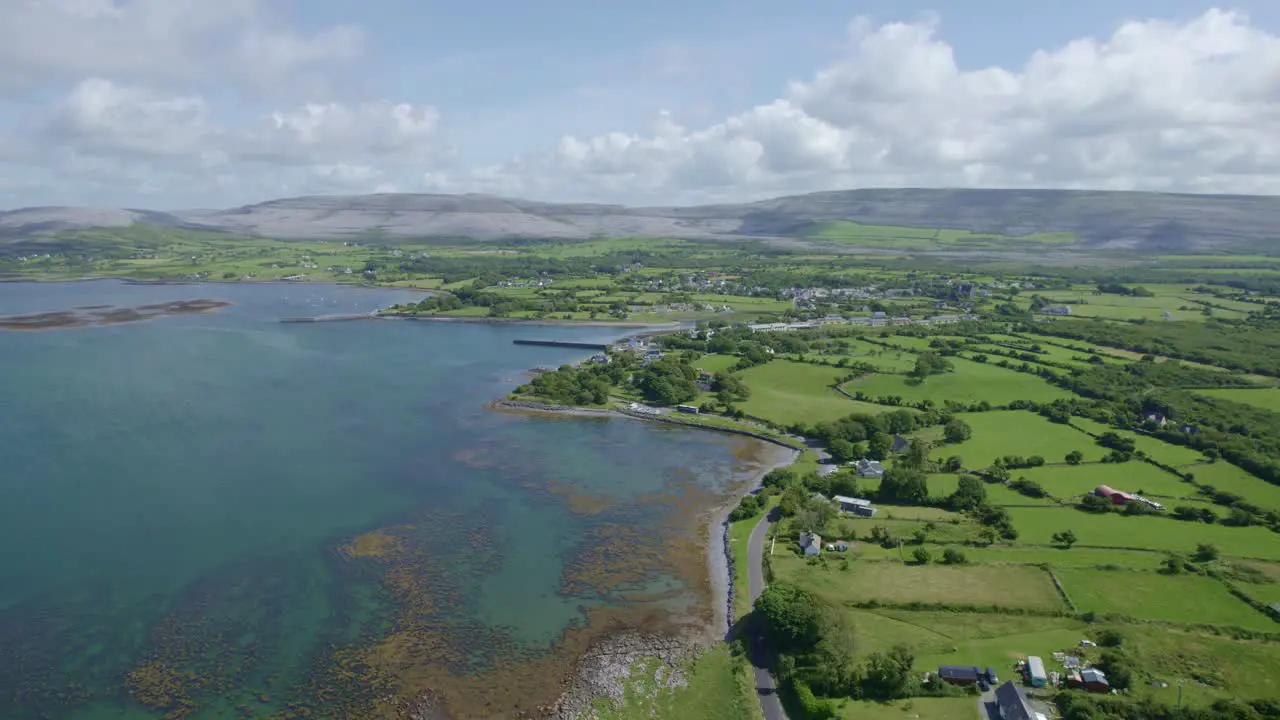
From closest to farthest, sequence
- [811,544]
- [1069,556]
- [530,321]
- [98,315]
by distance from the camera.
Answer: [1069,556]
[811,544]
[98,315]
[530,321]

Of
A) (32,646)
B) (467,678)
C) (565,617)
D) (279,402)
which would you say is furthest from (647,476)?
(279,402)

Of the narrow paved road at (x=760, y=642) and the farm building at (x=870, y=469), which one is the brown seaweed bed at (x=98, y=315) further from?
the farm building at (x=870, y=469)

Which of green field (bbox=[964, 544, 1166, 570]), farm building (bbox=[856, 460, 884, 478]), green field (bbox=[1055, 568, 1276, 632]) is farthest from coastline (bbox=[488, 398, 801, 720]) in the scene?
green field (bbox=[1055, 568, 1276, 632])

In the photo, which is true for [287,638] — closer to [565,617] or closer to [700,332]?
[565,617]

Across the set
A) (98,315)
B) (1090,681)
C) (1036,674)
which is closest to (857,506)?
(1036,674)

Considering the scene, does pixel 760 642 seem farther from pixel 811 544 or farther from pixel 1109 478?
pixel 1109 478

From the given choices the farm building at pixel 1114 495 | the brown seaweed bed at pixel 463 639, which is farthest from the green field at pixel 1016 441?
the brown seaweed bed at pixel 463 639
